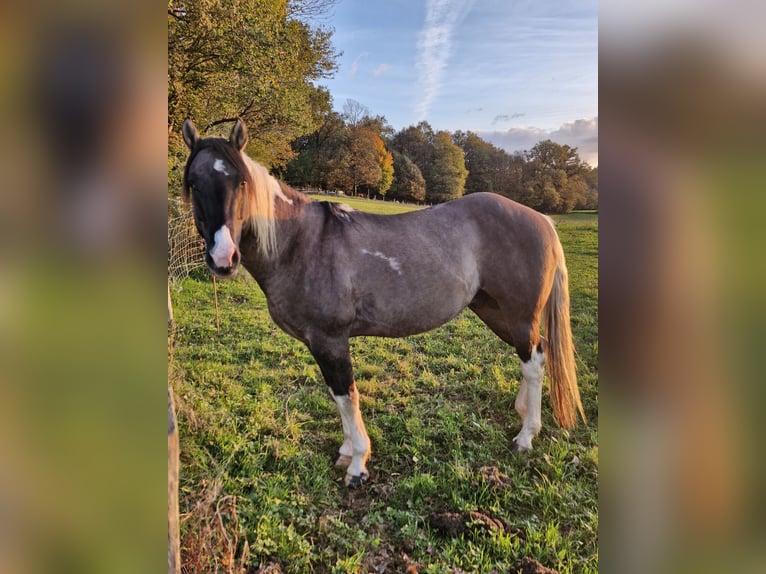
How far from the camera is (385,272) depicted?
6.38 feet

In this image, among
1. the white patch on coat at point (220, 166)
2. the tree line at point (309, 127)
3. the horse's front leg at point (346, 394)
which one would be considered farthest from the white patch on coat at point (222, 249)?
the tree line at point (309, 127)

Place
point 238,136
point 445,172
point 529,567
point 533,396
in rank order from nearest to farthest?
point 529,567 → point 238,136 → point 533,396 → point 445,172

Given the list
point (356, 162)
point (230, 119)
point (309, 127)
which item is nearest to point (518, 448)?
point (356, 162)

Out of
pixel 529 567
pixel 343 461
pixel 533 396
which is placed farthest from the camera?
pixel 533 396

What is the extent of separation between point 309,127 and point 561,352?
195cm

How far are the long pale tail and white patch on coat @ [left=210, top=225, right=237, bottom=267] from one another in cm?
177

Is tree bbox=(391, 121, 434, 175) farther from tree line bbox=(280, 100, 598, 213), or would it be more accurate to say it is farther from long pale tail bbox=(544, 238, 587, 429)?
long pale tail bbox=(544, 238, 587, 429)

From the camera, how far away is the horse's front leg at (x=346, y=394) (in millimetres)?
1905

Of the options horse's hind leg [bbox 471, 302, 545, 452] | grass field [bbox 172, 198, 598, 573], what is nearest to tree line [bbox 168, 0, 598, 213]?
grass field [bbox 172, 198, 598, 573]

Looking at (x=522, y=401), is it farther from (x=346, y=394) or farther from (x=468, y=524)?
(x=346, y=394)

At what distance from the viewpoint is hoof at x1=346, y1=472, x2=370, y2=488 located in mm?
1907
